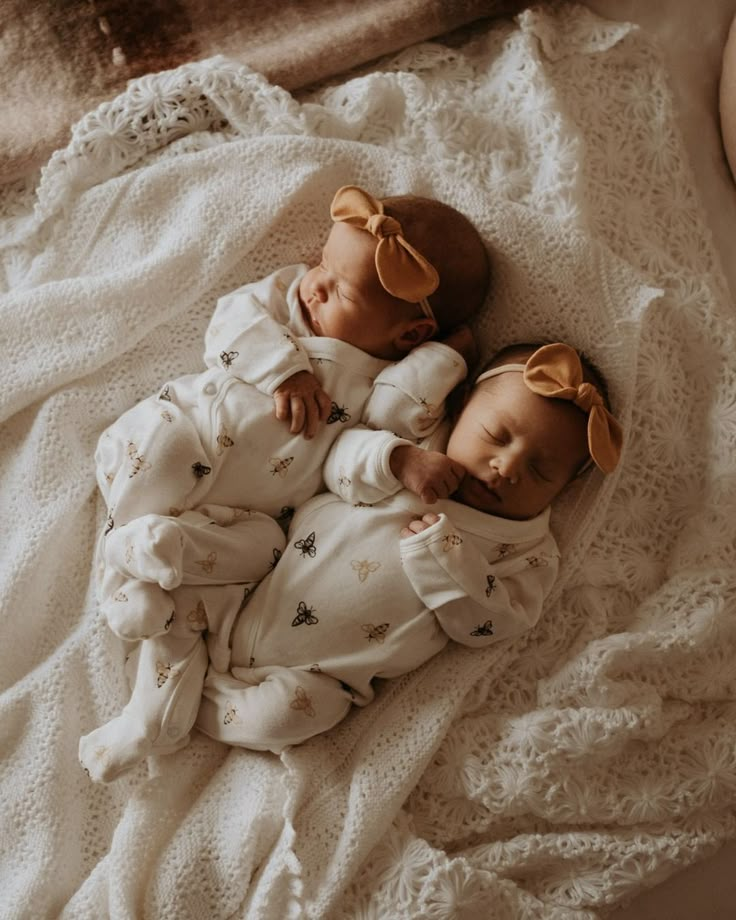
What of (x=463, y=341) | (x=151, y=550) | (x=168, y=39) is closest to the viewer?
(x=151, y=550)

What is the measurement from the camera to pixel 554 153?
5.05 feet

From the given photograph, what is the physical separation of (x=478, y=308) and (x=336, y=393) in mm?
271

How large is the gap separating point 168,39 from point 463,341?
2.37 feet

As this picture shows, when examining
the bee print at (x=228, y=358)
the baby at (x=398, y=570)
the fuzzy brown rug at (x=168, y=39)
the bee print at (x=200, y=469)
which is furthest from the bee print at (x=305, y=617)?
the fuzzy brown rug at (x=168, y=39)

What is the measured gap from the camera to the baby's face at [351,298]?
1406mm

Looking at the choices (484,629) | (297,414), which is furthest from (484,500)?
(297,414)

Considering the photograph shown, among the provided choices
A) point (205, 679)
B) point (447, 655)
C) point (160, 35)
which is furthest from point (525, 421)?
point (160, 35)

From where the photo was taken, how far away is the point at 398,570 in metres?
1.38

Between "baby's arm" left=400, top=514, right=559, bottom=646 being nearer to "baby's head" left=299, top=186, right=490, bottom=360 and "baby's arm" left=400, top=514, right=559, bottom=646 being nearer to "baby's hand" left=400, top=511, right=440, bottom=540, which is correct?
"baby's hand" left=400, top=511, right=440, bottom=540

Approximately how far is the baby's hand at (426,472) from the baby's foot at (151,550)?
0.32m

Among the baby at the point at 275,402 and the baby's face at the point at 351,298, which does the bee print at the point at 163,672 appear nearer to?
the baby at the point at 275,402

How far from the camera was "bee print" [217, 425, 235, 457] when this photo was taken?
1.39 m

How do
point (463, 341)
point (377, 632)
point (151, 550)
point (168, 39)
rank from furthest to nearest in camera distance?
point (168, 39) → point (463, 341) → point (377, 632) → point (151, 550)

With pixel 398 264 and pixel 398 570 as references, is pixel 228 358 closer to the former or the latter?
pixel 398 264
